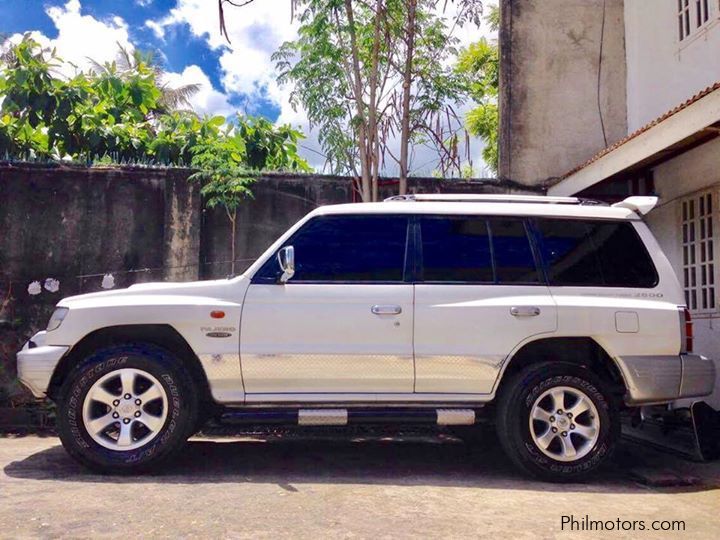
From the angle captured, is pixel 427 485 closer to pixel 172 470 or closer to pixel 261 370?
pixel 261 370

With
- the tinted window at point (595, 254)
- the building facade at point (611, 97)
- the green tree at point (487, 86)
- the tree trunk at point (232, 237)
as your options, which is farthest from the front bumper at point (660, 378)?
the green tree at point (487, 86)

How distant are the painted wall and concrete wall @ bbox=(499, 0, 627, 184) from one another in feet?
6.27

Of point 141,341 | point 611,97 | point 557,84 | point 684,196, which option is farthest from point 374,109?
point 141,341

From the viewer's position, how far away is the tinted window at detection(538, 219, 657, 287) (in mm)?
5301

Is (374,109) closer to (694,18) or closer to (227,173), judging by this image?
(227,173)

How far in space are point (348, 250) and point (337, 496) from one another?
174cm

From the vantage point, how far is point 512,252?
210 inches

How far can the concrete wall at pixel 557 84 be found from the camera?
1016 cm

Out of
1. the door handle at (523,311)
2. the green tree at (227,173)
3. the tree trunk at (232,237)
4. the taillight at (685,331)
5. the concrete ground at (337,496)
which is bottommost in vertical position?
the concrete ground at (337,496)

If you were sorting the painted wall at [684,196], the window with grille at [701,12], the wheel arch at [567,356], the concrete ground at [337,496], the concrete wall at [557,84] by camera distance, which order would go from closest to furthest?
the concrete ground at [337,496], the wheel arch at [567,356], the painted wall at [684,196], the window with grille at [701,12], the concrete wall at [557,84]

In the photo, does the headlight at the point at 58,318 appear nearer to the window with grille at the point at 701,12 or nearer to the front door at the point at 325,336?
the front door at the point at 325,336

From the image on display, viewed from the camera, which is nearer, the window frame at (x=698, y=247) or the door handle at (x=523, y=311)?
the door handle at (x=523, y=311)

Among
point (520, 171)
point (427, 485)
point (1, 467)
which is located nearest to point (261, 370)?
point (427, 485)

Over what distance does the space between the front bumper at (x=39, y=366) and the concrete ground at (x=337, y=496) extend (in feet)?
2.00
